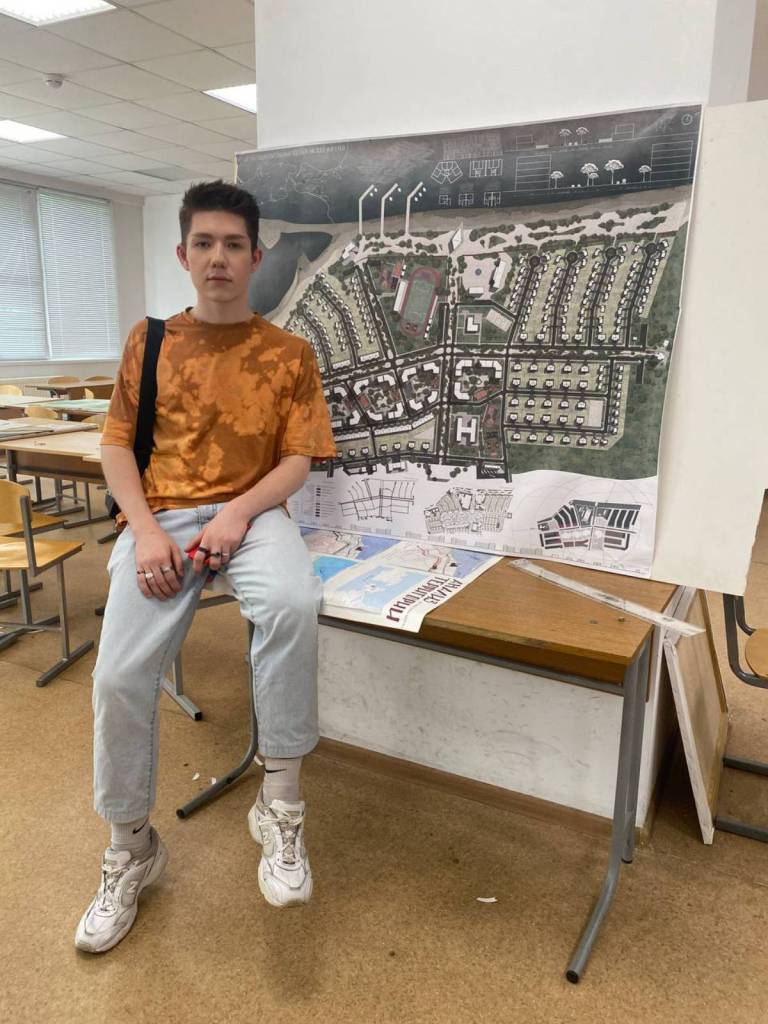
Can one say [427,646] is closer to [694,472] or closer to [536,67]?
[694,472]

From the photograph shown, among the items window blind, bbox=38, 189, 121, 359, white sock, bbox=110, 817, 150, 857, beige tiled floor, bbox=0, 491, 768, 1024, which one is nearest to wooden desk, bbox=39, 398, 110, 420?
beige tiled floor, bbox=0, 491, 768, 1024

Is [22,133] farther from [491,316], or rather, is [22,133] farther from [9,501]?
[491,316]

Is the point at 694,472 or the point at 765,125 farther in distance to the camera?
the point at 694,472

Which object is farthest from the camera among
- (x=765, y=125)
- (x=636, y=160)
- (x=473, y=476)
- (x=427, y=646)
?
(x=473, y=476)

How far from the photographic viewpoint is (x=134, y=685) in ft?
4.45

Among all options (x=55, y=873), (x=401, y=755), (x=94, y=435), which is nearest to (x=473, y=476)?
(x=401, y=755)

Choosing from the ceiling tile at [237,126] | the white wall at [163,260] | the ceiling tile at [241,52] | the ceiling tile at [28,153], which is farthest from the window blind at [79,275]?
the ceiling tile at [241,52]

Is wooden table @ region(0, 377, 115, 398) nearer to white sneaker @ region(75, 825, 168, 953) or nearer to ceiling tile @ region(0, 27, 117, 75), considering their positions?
ceiling tile @ region(0, 27, 117, 75)

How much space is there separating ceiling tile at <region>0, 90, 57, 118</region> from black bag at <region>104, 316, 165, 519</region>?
496cm

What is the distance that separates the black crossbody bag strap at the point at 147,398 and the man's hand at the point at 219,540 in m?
0.25

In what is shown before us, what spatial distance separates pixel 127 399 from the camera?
1.61m

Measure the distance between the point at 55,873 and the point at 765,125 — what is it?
2067mm

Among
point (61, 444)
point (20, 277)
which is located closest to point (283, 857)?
point (61, 444)

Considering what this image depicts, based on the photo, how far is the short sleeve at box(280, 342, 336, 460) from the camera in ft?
5.31
